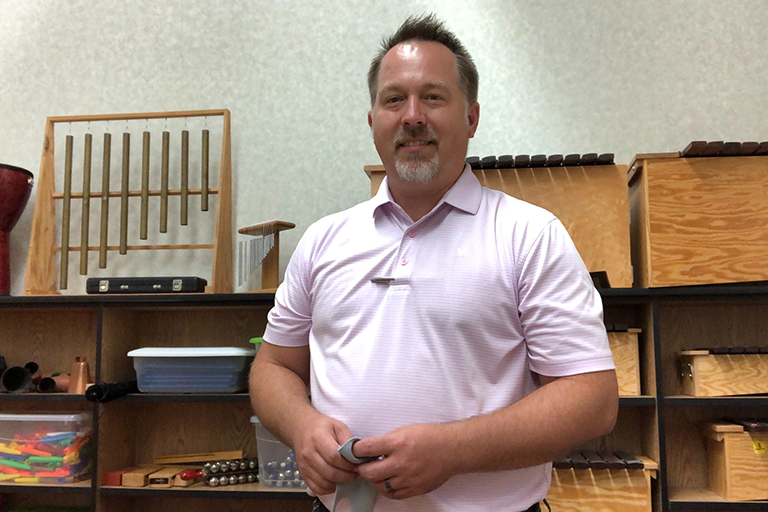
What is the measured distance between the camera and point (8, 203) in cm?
265

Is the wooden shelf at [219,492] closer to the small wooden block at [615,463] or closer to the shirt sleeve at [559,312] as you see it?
the small wooden block at [615,463]

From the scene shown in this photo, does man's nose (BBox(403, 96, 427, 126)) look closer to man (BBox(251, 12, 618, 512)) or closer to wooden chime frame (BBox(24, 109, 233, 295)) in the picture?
man (BBox(251, 12, 618, 512))

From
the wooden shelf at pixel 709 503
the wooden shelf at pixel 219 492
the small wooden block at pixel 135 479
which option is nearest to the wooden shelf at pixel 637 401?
the wooden shelf at pixel 709 503

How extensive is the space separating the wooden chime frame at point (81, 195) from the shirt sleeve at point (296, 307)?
1197 millimetres

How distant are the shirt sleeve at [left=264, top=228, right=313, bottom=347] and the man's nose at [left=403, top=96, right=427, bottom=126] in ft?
1.17

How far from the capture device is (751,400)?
2119 mm

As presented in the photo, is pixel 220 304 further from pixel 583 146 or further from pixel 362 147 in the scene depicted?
pixel 583 146

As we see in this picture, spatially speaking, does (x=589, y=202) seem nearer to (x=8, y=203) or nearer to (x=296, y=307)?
(x=296, y=307)

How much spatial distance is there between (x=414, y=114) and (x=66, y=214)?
2.08m

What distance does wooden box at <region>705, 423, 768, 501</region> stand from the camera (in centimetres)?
213

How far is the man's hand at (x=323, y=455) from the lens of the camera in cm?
106

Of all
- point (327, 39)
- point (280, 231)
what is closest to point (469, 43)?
point (327, 39)

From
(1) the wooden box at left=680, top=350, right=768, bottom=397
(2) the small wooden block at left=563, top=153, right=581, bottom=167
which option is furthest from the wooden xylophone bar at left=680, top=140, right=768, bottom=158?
(1) the wooden box at left=680, top=350, right=768, bottom=397

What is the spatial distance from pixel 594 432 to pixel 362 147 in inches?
74.8
